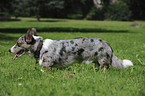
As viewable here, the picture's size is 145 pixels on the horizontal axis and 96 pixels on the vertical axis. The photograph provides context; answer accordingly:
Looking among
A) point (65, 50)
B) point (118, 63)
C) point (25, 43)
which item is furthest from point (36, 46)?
point (118, 63)

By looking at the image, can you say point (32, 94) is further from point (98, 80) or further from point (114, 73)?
point (114, 73)

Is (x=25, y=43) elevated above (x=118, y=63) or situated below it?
above

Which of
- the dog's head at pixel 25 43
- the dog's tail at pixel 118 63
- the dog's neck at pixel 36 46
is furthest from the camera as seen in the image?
the dog's tail at pixel 118 63

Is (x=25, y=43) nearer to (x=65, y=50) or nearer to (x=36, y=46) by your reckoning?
(x=36, y=46)

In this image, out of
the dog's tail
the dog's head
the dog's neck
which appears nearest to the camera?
the dog's head

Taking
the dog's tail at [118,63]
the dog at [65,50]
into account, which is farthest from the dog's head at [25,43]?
the dog's tail at [118,63]

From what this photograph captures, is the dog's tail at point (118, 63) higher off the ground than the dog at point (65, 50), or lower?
lower

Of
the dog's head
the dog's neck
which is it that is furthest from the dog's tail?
the dog's head

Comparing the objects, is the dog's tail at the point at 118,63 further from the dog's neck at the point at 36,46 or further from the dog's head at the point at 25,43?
the dog's head at the point at 25,43

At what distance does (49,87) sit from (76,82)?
0.61 meters

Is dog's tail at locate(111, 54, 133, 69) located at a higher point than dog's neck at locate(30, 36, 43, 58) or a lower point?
lower

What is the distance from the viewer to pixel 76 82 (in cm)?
406

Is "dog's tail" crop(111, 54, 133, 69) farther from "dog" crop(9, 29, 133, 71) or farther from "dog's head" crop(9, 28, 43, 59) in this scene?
"dog's head" crop(9, 28, 43, 59)

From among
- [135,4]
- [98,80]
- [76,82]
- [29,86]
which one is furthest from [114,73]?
[135,4]
